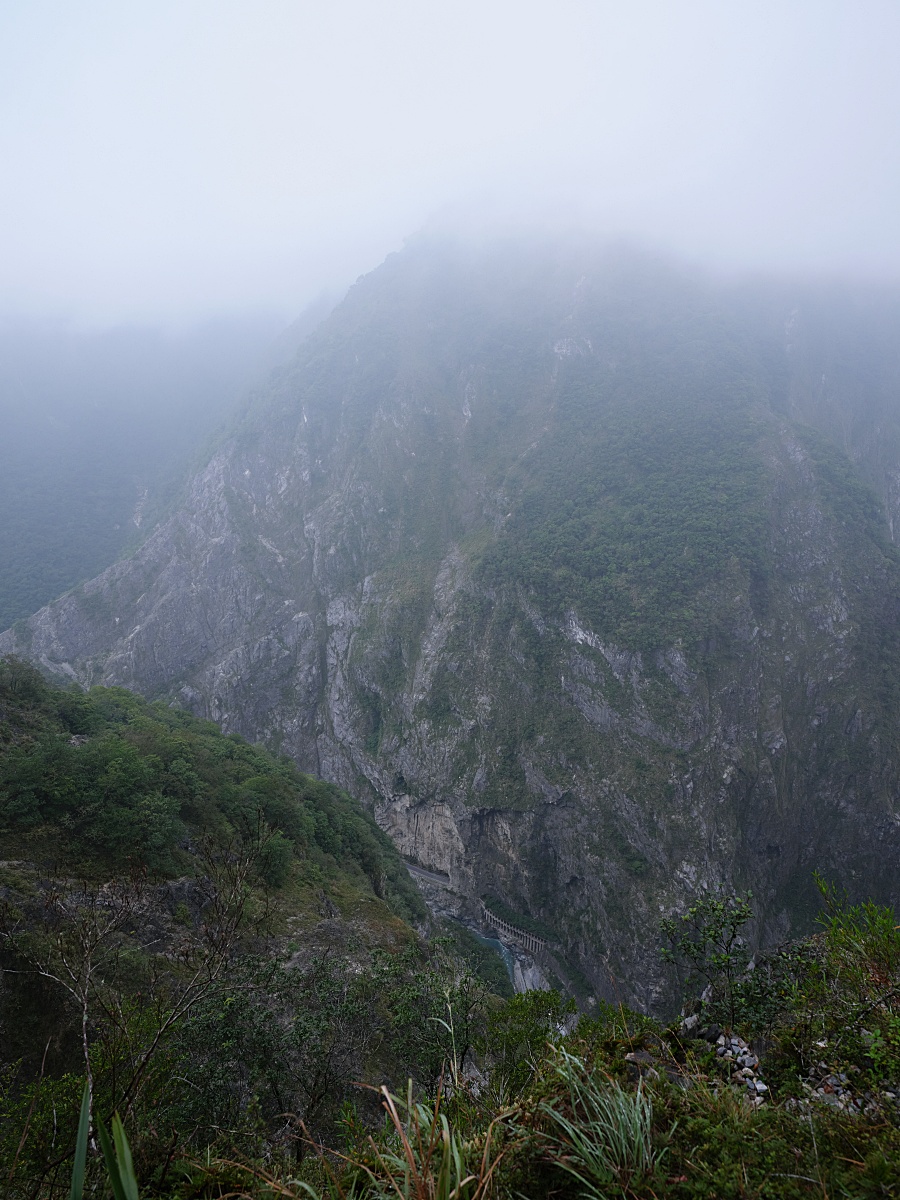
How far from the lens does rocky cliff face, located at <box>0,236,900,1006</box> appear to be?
160 feet

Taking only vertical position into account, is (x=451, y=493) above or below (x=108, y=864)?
above

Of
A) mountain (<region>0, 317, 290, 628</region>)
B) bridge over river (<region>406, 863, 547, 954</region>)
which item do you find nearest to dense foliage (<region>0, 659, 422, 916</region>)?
bridge over river (<region>406, 863, 547, 954</region>)

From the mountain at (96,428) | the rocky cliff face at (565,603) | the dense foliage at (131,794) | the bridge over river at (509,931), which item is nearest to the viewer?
the dense foliage at (131,794)

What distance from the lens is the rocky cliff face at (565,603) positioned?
4891 centimetres

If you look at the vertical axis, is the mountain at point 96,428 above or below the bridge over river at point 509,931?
above

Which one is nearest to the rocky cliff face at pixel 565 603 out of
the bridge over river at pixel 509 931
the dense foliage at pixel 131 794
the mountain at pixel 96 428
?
the bridge over river at pixel 509 931

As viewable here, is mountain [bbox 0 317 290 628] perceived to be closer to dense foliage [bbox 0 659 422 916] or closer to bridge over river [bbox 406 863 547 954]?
dense foliage [bbox 0 659 422 916]

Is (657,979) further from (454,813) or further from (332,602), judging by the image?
(332,602)

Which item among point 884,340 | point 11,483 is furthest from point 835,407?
point 11,483

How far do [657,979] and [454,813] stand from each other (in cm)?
2357

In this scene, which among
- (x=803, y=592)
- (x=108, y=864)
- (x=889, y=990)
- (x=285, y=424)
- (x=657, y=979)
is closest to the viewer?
(x=889, y=990)

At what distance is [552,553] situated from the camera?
65188mm

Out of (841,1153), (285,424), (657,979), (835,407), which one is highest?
(285,424)

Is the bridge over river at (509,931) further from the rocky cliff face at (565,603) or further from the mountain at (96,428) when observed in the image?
the mountain at (96,428)
